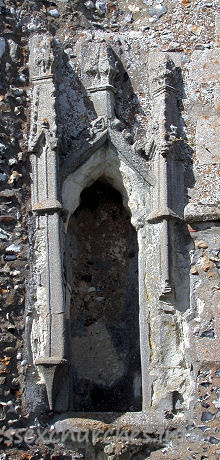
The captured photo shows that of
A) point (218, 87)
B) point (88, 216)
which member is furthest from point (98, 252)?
point (218, 87)

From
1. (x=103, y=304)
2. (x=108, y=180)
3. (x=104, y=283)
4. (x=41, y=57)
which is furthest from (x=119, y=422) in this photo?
(x=41, y=57)

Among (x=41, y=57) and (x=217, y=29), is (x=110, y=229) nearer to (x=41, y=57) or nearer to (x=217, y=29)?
(x=41, y=57)

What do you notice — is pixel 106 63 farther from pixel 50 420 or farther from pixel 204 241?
pixel 50 420

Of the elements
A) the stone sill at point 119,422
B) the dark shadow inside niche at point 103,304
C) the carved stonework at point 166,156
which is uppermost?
the carved stonework at point 166,156

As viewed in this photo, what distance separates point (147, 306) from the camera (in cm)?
973

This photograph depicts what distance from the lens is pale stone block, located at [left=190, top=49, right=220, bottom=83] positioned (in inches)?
407

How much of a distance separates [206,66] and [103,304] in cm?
214

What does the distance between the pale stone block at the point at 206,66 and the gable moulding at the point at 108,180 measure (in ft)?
0.72

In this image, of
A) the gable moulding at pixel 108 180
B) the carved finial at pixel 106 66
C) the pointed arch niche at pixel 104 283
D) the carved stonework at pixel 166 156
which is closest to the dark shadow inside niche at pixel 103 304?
the pointed arch niche at pixel 104 283

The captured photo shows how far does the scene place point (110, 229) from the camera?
1030 centimetres

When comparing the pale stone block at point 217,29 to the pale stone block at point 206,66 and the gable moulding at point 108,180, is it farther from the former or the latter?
the gable moulding at point 108,180

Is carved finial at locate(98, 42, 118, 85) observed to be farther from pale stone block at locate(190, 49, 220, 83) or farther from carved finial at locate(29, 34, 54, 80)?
pale stone block at locate(190, 49, 220, 83)

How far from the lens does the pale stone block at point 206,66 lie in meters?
10.3

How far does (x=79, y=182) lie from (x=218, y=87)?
1.41m
